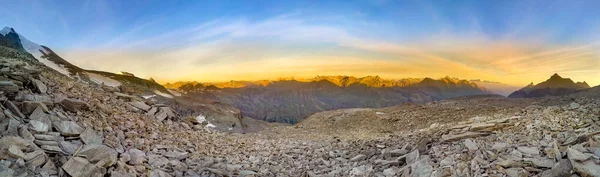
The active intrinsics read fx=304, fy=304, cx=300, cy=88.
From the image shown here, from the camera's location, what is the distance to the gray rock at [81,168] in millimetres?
7219

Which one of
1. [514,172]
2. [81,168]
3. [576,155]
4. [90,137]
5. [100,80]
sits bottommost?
[81,168]

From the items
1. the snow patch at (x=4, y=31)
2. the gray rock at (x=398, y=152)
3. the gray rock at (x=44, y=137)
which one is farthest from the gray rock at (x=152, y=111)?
the snow patch at (x=4, y=31)

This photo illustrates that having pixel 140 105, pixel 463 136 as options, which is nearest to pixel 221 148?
pixel 140 105

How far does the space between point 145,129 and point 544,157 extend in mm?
14451

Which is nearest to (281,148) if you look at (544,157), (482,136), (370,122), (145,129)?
(145,129)

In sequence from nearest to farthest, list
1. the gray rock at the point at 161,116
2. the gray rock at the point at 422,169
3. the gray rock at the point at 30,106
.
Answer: the gray rock at the point at 422,169 < the gray rock at the point at 30,106 < the gray rock at the point at 161,116

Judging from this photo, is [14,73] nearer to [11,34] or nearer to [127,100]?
[127,100]

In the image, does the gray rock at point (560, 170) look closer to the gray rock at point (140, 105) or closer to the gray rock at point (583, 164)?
the gray rock at point (583, 164)

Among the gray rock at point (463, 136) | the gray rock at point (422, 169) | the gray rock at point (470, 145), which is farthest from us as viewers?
the gray rock at point (463, 136)

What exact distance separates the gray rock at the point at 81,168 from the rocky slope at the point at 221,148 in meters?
0.02

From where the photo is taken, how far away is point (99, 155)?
8188mm

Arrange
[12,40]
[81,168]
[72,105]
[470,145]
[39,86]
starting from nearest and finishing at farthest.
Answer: [81,168] → [470,145] → [72,105] → [39,86] → [12,40]

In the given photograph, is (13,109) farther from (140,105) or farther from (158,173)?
(140,105)

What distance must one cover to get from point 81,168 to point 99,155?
0.84m
